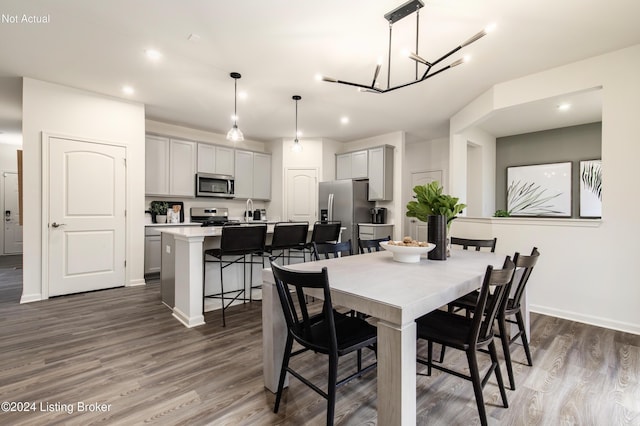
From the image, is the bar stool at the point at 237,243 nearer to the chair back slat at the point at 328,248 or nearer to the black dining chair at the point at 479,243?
the chair back slat at the point at 328,248

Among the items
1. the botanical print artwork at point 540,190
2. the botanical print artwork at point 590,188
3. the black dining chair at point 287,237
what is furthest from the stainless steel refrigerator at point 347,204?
the botanical print artwork at point 590,188

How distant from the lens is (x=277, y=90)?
3840 mm

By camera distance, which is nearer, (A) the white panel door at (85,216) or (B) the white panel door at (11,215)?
(A) the white panel door at (85,216)

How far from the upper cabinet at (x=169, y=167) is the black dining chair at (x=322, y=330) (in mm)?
4246

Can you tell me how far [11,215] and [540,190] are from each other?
11.1 metres

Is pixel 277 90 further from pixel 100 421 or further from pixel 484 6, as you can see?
pixel 100 421

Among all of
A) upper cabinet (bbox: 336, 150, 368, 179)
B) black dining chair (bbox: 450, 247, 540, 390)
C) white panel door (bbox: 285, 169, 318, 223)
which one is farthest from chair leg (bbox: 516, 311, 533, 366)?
white panel door (bbox: 285, 169, 318, 223)

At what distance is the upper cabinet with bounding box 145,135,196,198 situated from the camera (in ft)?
16.0

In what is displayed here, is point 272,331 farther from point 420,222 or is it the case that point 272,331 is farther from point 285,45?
point 420,222

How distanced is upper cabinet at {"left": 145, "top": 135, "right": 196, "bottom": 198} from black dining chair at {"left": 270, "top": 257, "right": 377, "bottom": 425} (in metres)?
4.25

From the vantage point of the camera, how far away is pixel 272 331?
175 cm

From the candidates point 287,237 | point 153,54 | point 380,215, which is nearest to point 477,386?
point 287,237

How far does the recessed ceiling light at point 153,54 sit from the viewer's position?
113 inches

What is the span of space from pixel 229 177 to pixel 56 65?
9.67 feet
